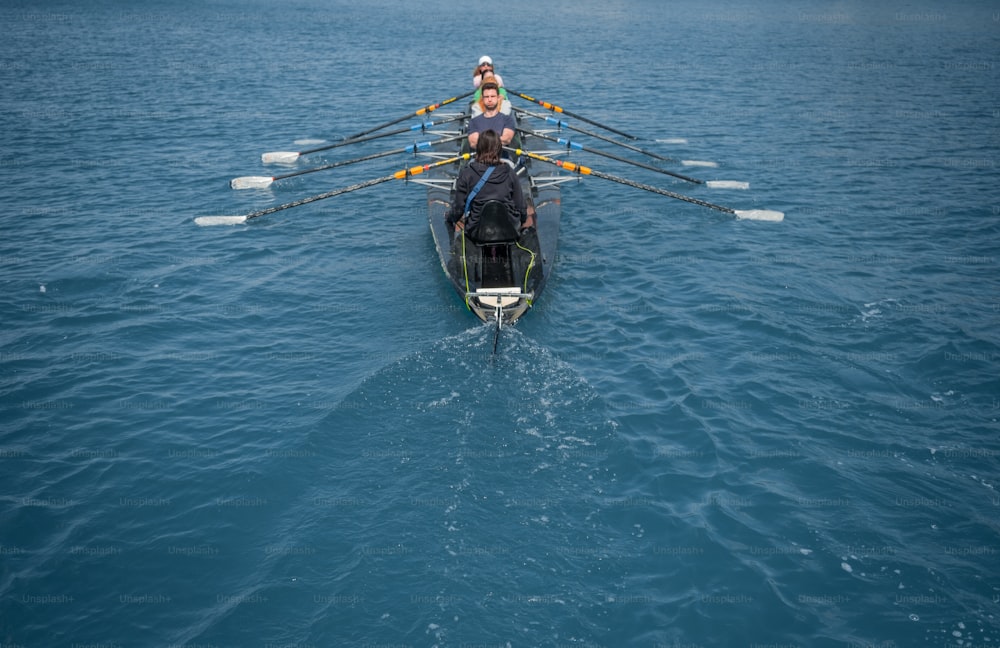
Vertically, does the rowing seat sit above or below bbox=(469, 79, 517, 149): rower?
below

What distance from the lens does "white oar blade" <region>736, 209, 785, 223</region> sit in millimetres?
18781

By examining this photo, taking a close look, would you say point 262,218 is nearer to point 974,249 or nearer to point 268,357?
point 268,357

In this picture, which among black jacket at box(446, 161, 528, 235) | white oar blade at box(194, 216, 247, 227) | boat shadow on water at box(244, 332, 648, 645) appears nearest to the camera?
boat shadow on water at box(244, 332, 648, 645)

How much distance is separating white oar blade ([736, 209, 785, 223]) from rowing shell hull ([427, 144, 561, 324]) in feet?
17.8

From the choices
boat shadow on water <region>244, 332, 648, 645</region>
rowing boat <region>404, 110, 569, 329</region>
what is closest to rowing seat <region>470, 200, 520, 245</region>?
rowing boat <region>404, 110, 569, 329</region>

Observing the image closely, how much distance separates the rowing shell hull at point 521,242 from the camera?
491 inches

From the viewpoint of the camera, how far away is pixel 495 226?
1211 centimetres

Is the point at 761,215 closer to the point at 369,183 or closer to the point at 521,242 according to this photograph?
the point at 521,242

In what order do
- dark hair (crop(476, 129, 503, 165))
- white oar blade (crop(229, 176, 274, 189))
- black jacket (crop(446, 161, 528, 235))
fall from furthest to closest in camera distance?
white oar blade (crop(229, 176, 274, 189)) < black jacket (crop(446, 161, 528, 235)) < dark hair (crop(476, 129, 503, 165))

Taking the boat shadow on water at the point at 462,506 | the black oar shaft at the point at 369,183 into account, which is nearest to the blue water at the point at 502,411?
the boat shadow on water at the point at 462,506

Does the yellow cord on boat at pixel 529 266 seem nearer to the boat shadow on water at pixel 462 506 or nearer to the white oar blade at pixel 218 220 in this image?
the boat shadow on water at pixel 462 506

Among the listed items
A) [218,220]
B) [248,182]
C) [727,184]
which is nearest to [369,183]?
[218,220]

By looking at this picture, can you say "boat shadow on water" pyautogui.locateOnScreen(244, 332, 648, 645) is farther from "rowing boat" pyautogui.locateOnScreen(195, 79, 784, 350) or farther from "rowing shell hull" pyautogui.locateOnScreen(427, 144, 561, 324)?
"rowing boat" pyautogui.locateOnScreen(195, 79, 784, 350)

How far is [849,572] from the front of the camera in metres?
8.16
